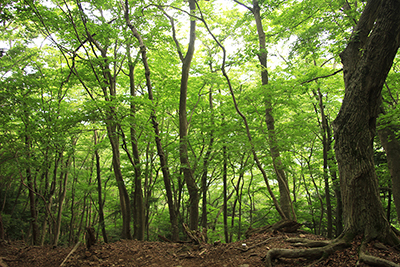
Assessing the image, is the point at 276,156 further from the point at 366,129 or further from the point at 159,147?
the point at 366,129

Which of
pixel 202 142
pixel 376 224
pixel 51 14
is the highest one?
pixel 51 14

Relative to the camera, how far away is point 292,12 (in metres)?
6.50

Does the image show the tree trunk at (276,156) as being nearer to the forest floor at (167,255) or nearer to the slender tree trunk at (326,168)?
the slender tree trunk at (326,168)

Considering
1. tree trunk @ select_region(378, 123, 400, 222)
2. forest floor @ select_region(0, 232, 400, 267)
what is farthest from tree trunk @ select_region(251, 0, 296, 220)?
tree trunk @ select_region(378, 123, 400, 222)

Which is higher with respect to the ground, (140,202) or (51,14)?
(51,14)

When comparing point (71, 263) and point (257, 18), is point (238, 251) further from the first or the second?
point (257, 18)

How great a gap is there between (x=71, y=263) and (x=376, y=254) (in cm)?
465

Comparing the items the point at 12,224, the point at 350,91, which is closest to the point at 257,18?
the point at 350,91

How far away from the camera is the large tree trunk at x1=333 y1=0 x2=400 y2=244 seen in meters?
3.03

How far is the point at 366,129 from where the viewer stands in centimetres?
321

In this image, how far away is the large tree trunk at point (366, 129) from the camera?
119 inches

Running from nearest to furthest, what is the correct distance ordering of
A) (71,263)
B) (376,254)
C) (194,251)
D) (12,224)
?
(376,254)
(71,263)
(194,251)
(12,224)

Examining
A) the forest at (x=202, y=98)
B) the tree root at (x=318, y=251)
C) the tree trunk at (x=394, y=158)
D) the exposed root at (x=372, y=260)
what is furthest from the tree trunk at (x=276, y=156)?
the exposed root at (x=372, y=260)

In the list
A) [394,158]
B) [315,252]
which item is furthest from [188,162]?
[394,158]
